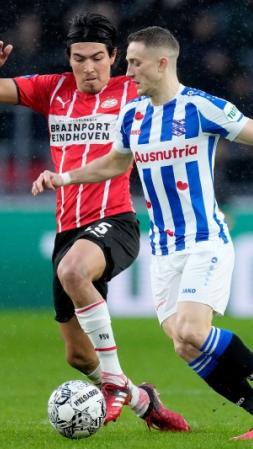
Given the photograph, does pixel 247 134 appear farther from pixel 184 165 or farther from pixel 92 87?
pixel 92 87

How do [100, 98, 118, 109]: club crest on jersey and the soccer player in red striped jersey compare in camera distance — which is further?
[100, 98, 118, 109]: club crest on jersey

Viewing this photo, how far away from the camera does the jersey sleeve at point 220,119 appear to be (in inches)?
234

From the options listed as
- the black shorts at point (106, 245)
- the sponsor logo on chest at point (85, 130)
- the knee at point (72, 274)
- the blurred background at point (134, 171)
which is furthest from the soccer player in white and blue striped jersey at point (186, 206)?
the blurred background at point (134, 171)

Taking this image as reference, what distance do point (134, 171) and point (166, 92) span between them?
24.2 feet

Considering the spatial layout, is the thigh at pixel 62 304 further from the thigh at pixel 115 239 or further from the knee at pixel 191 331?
the knee at pixel 191 331

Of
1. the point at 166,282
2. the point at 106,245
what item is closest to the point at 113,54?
the point at 106,245

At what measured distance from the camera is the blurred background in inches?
487

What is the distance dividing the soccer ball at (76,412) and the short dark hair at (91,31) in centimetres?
200

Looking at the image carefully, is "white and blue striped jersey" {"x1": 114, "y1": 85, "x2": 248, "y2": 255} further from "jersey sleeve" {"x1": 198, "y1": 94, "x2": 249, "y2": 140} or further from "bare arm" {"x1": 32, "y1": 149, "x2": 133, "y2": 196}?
"bare arm" {"x1": 32, "y1": 149, "x2": 133, "y2": 196}

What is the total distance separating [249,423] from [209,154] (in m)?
1.61

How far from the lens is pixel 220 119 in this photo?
5.96 m

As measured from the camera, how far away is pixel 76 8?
45.9 ft

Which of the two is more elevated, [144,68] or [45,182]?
[144,68]

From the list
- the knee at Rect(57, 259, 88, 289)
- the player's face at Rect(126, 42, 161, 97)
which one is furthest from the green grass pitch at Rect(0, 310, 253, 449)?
the player's face at Rect(126, 42, 161, 97)
